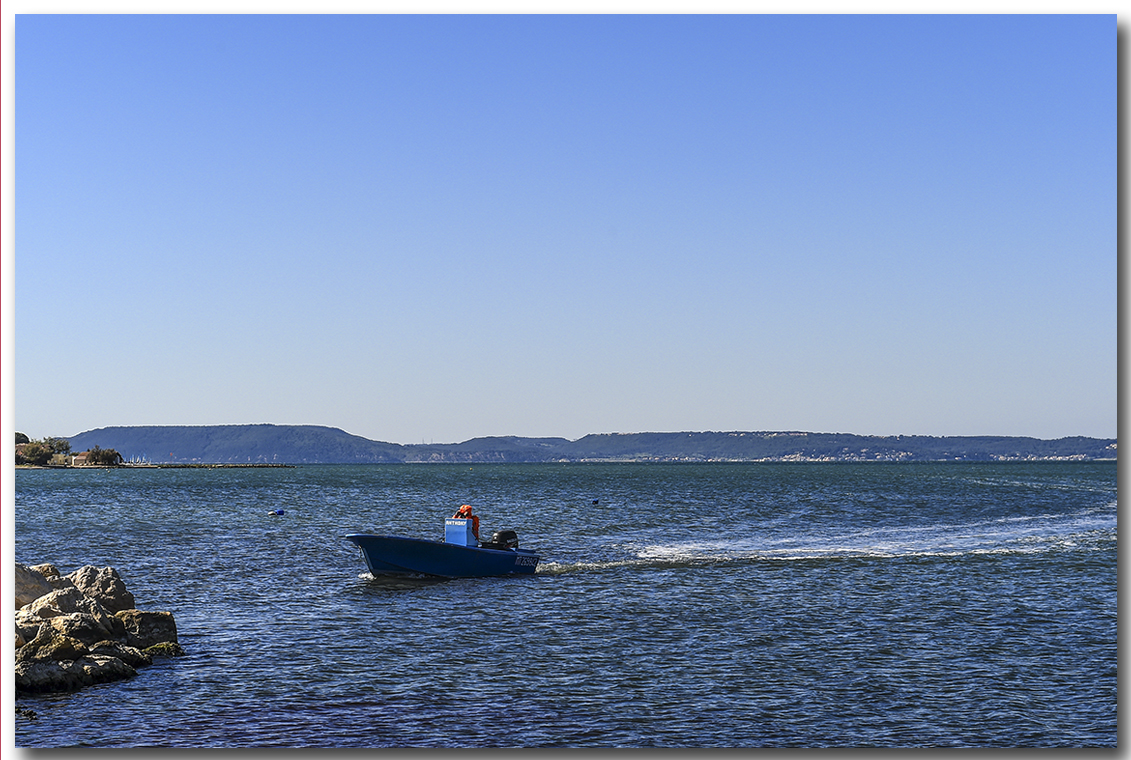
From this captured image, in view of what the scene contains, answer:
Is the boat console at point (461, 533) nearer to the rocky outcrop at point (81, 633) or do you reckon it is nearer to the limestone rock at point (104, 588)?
the limestone rock at point (104, 588)

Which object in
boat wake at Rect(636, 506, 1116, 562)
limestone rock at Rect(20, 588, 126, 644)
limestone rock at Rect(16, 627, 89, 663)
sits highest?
limestone rock at Rect(20, 588, 126, 644)

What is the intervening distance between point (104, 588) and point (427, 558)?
42.2ft

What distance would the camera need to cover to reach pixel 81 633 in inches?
877

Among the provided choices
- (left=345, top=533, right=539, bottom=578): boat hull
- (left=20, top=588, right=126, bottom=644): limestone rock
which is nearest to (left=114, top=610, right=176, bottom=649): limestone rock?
(left=20, top=588, right=126, bottom=644): limestone rock

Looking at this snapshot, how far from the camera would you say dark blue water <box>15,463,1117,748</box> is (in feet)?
57.9

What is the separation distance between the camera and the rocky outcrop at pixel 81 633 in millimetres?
19797

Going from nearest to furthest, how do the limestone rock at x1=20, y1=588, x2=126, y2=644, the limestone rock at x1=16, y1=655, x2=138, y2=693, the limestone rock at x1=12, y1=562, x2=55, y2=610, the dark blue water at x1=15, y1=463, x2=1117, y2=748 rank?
the dark blue water at x1=15, y1=463, x2=1117, y2=748 → the limestone rock at x1=16, y1=655, x2=138, y2=693 → the limestone rock at x1=20, y1=588, x2=126, y2=644 → the limestone rock at x1=12, y1=562, x2=55, y2=610

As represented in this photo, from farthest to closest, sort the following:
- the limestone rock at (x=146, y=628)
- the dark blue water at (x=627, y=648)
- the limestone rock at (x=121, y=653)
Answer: the limestone rock at (x=146, y=628)
the limestone rock at (x=121, y=653)
the dark blue water at (x=627, y=648)

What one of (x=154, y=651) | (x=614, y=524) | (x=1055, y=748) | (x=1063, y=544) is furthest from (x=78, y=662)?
(x=614, y=524)

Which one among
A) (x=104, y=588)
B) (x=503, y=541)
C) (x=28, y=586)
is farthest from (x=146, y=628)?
(x=503, y=541)

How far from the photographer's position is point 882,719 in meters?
18.1

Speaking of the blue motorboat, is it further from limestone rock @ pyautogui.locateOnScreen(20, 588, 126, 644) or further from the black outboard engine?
limestone rock @ pyautogui.locateOnScreen(20, 588, 126, 644)

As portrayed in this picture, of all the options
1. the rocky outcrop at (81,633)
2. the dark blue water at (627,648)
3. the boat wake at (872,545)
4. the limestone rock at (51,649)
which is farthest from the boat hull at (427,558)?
the limestone rock at (51,649)

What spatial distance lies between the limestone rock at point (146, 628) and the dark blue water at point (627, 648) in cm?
77
